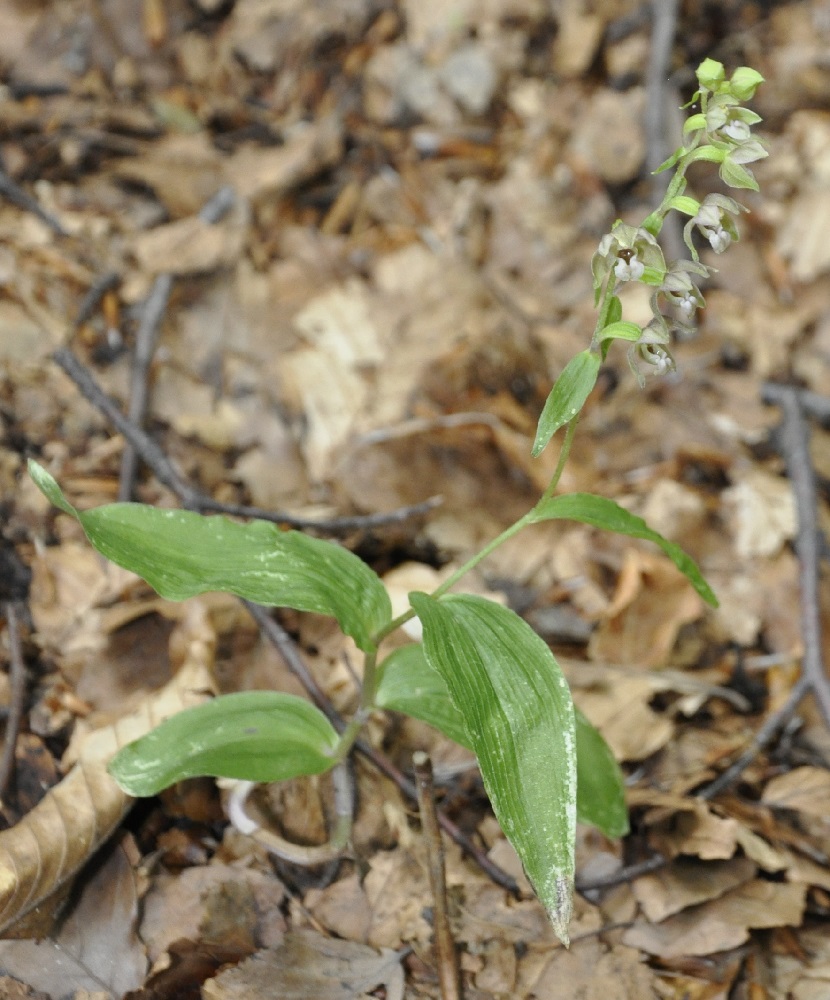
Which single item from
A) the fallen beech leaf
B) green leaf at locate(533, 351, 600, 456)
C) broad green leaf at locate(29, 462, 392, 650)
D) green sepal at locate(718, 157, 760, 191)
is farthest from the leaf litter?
green sepal at locate(718, 157, 760, 191)

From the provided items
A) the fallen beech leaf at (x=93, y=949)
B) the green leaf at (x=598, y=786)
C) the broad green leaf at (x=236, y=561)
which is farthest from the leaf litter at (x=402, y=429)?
the broad green leaf at (x=236, y=561)

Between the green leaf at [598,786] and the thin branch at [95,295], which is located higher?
the thin branch at [95,295]

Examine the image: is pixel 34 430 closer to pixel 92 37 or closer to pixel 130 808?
pixel 130 808

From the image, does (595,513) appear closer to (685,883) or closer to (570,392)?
(570,392)

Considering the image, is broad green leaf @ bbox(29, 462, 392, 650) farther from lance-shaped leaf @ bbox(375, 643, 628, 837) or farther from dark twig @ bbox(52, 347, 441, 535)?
dark twig @ bbox(52, 347, 441, 535)

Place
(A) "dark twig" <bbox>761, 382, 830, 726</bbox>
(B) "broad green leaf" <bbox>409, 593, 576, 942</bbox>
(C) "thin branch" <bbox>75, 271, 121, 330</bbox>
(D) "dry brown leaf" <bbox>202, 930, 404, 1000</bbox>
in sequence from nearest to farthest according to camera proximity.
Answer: (B) "broad green leaf" <bbox>409, 593, 576, 942</bbox>, (D) "dry brown leaf" <bbox>202, 930, 404, 1000</bbox>, (A) "dark twig" <bbox>761, 382, 830, 726</bbox>, (C) "thin branch" <bbox>75, 271, 121, 330</bbox>

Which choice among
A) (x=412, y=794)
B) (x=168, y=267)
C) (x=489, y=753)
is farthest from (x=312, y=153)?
(x=489, y=753)

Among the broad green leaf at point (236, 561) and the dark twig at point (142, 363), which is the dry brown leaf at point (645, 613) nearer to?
the broad green leaf at point (236, 561)
